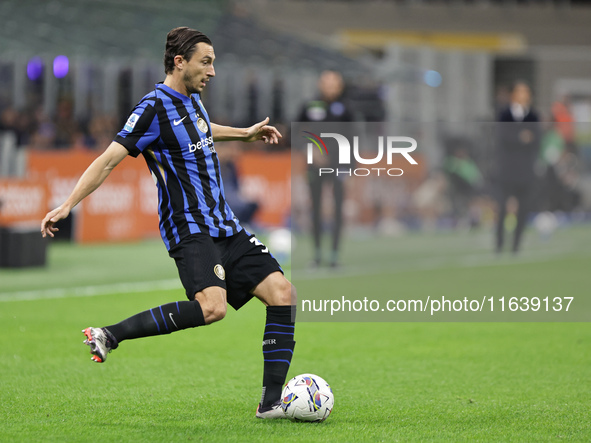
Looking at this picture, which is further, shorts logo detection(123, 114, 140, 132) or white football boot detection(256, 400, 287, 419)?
white football boot detection(256, 400, 287, 419)

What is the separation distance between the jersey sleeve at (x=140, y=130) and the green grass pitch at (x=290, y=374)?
4.43ft

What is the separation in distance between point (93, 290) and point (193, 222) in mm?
5803

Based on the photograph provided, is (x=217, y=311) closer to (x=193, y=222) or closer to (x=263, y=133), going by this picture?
(x=193, y=222)

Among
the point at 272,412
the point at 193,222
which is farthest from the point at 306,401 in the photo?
the point at 193,222

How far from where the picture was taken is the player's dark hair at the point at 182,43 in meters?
4.68

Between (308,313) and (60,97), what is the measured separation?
41.2ft

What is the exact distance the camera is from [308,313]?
28.6 feet

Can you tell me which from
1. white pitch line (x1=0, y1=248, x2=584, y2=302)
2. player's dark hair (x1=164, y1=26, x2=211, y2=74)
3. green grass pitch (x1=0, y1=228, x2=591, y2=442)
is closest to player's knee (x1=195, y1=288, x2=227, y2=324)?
green grass pitch (x1=0, y1=228, x2=591, y2=442)

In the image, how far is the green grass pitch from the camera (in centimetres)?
454

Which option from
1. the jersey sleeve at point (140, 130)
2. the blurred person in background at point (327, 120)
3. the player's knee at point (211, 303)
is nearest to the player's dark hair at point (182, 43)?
the jersey sleeve at point (140, 130)

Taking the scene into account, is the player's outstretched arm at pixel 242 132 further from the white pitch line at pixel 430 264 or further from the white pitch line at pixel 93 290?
the white pitch line at pixel 430 264

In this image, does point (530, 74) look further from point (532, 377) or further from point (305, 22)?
point (532, 377)

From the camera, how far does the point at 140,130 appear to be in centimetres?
461

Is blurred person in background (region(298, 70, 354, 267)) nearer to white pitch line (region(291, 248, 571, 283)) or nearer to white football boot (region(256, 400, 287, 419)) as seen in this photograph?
white pitch line (region(291, 248, 571, 283))
